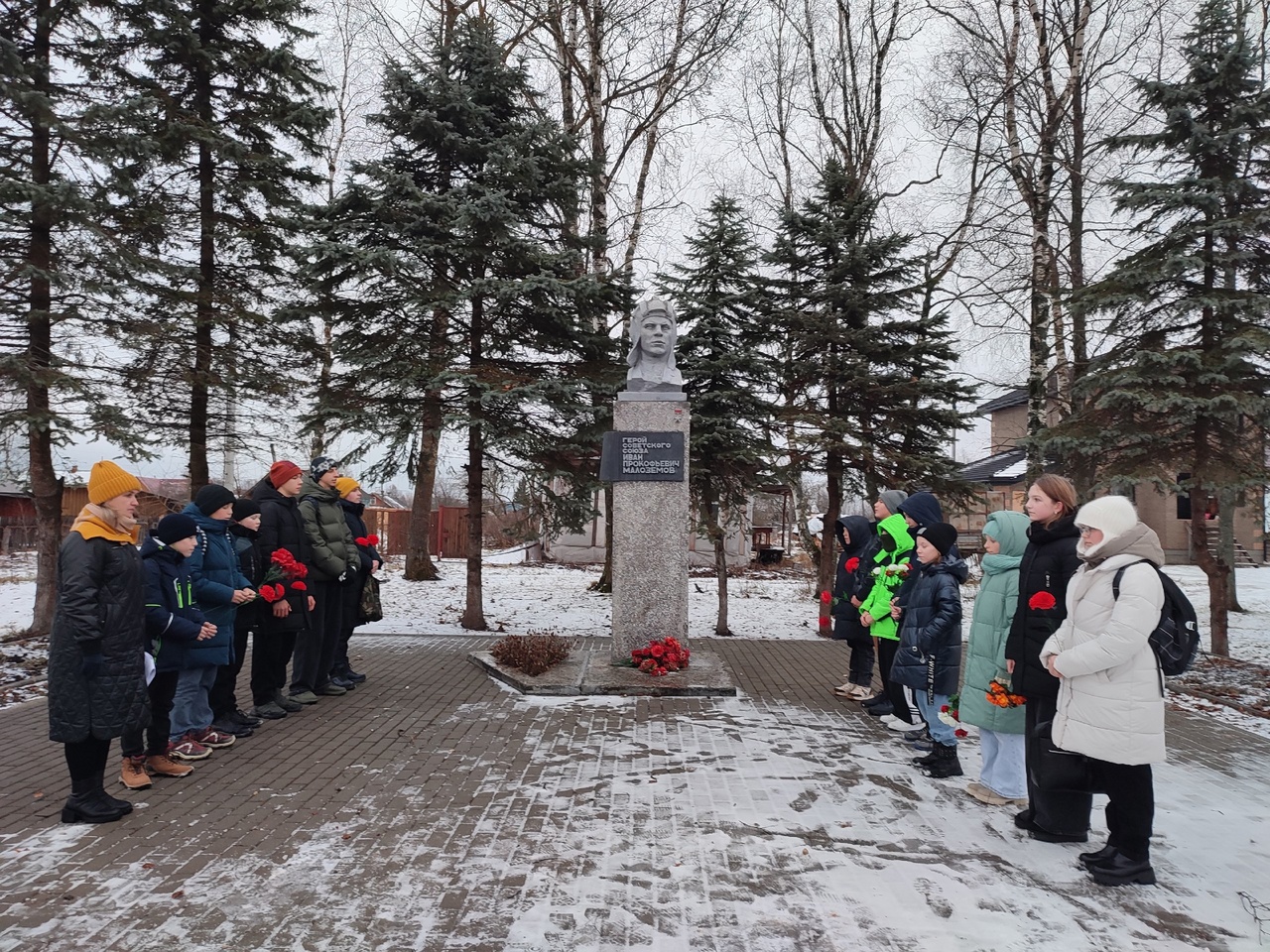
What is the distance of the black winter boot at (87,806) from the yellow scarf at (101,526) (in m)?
1.32

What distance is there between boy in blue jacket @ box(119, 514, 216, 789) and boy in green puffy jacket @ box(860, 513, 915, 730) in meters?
4.90

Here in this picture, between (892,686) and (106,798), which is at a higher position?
(892,686)

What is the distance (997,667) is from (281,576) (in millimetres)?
5127

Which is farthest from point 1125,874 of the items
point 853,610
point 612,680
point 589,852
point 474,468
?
point 474,468

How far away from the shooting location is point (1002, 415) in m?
34.6

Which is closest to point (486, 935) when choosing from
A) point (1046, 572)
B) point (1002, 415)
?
point (1046, 572)

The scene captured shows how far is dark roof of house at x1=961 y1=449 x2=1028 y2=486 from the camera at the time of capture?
93.9ft

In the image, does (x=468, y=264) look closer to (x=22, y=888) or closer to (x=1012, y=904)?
(x=22, y=888)

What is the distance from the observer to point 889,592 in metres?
6.17

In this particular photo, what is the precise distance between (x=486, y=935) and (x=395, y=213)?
9.10m

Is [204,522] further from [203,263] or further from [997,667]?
[203,263]

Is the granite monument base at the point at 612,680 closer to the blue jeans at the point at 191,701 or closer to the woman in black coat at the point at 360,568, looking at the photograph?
the woman in black coat at the point at 360,568

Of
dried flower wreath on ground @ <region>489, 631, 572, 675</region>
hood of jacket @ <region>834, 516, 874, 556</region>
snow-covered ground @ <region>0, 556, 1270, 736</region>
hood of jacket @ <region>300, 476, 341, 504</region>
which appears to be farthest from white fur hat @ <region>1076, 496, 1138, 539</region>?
hood of jacket @ <region>300, 476, 341, 504</region>

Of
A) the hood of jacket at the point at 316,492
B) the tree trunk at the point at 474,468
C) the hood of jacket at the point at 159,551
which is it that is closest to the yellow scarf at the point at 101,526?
the hood of jacket at the point at 159,551
